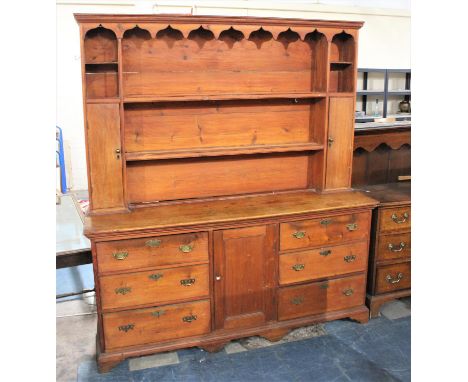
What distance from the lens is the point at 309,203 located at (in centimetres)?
274

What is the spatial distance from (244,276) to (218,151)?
78cm

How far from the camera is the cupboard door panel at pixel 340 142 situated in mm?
2854

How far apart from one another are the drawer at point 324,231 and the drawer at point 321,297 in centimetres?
27

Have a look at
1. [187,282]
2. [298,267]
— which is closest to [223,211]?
[187,282]

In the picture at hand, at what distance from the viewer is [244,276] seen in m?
2.58

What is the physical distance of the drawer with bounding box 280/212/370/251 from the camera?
103 inches

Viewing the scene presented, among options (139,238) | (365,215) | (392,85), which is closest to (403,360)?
(365,215)

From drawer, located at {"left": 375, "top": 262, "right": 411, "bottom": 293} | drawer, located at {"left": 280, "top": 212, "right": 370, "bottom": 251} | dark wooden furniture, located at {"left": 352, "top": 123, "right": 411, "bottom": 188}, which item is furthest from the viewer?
dark wooden furniture, located at {"left": 352, "top": 123, "right": 411, "bottom": 188}

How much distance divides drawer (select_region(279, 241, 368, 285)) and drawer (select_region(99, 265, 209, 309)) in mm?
506

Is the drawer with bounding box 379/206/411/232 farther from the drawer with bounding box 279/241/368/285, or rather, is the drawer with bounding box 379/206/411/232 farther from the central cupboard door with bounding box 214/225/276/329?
the central cupboard door with bounding box 214/225/276/329

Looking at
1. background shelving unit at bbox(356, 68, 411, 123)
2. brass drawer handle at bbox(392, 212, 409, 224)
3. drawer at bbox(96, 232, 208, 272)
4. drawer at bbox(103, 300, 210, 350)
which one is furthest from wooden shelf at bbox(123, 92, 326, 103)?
background shelving unit at bbox(356, 68, 411, 123)

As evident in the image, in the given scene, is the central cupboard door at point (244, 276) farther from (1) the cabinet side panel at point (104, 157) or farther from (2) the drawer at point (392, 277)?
(2) the drawer at point (392, 277)

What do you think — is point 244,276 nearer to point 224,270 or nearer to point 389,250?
point 224,270

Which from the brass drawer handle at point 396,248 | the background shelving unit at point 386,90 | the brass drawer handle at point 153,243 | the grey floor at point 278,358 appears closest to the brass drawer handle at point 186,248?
the brass drawer handle at point 153,243
